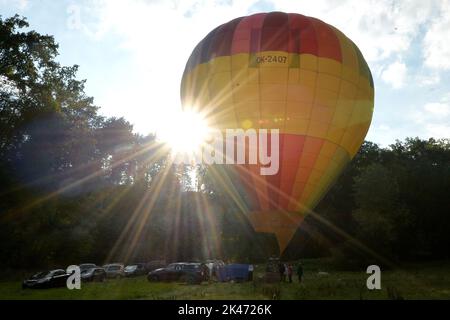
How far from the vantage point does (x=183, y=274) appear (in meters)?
24.5

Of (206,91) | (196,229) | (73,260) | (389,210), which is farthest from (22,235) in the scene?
(389,210)

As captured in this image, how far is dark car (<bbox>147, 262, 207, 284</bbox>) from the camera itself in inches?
928

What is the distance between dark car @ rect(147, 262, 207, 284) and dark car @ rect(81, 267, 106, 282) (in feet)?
12.4

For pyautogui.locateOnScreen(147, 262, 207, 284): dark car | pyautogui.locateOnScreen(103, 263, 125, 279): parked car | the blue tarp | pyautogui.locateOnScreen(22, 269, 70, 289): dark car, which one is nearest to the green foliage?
the blue tarp

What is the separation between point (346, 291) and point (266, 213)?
5.11 metres

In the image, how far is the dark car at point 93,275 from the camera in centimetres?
2680

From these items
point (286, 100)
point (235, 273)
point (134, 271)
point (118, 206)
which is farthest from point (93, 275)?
point (118, 206)

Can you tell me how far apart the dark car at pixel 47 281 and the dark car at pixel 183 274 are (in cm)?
488

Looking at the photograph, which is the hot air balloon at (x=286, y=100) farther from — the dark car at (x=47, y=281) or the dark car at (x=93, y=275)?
the dark car at (x=93, y=275)

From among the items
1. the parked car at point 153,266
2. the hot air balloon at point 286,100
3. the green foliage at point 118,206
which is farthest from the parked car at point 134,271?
the hot air balloon at point 286,100

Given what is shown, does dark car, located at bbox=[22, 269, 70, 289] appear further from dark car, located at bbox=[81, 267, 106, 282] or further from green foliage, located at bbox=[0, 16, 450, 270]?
green foliage, located at bbox=[0, 16, 450, 270]

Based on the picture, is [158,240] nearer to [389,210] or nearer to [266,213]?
[389,210]

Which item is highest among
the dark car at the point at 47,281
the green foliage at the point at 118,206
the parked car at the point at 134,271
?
the green foliage at the point at 118,206

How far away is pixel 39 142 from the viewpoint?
101 feet
